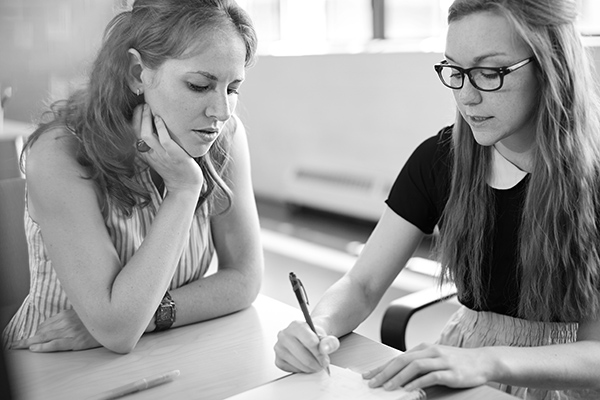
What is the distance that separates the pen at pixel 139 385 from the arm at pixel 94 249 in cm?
17

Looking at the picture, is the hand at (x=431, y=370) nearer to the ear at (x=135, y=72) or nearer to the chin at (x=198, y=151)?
the chin at (x=198, y=151)

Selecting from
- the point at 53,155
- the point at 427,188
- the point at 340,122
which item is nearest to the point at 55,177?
the point at 53,155

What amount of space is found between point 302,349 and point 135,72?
0.70m

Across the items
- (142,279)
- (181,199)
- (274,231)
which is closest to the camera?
(142,279)

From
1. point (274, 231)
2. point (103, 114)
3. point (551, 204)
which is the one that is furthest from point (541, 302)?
point (274, 231)

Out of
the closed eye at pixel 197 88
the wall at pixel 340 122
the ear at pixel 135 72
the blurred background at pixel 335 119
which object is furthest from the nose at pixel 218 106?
the wall at pixel 340 122

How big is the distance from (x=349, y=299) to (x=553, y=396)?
45cm

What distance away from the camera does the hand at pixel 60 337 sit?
1.24 m

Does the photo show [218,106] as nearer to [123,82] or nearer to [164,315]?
[123,82]

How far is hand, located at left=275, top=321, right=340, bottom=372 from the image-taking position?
108cm

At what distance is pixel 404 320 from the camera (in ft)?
4.86

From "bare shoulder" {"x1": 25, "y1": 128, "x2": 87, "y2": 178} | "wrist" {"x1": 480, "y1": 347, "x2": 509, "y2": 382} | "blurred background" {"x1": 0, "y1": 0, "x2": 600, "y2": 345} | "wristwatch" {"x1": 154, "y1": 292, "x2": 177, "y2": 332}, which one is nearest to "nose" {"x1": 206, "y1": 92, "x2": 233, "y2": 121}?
"bare shoulder" {"x1": 25, "y1": 128, "x2": 87, "y2": 178}

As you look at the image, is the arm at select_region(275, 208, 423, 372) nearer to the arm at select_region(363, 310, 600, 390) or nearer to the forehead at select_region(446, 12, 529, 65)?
the arm at select_region(363, 310, 600, 390)

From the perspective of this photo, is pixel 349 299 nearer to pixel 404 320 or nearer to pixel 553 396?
pixel 404 320
